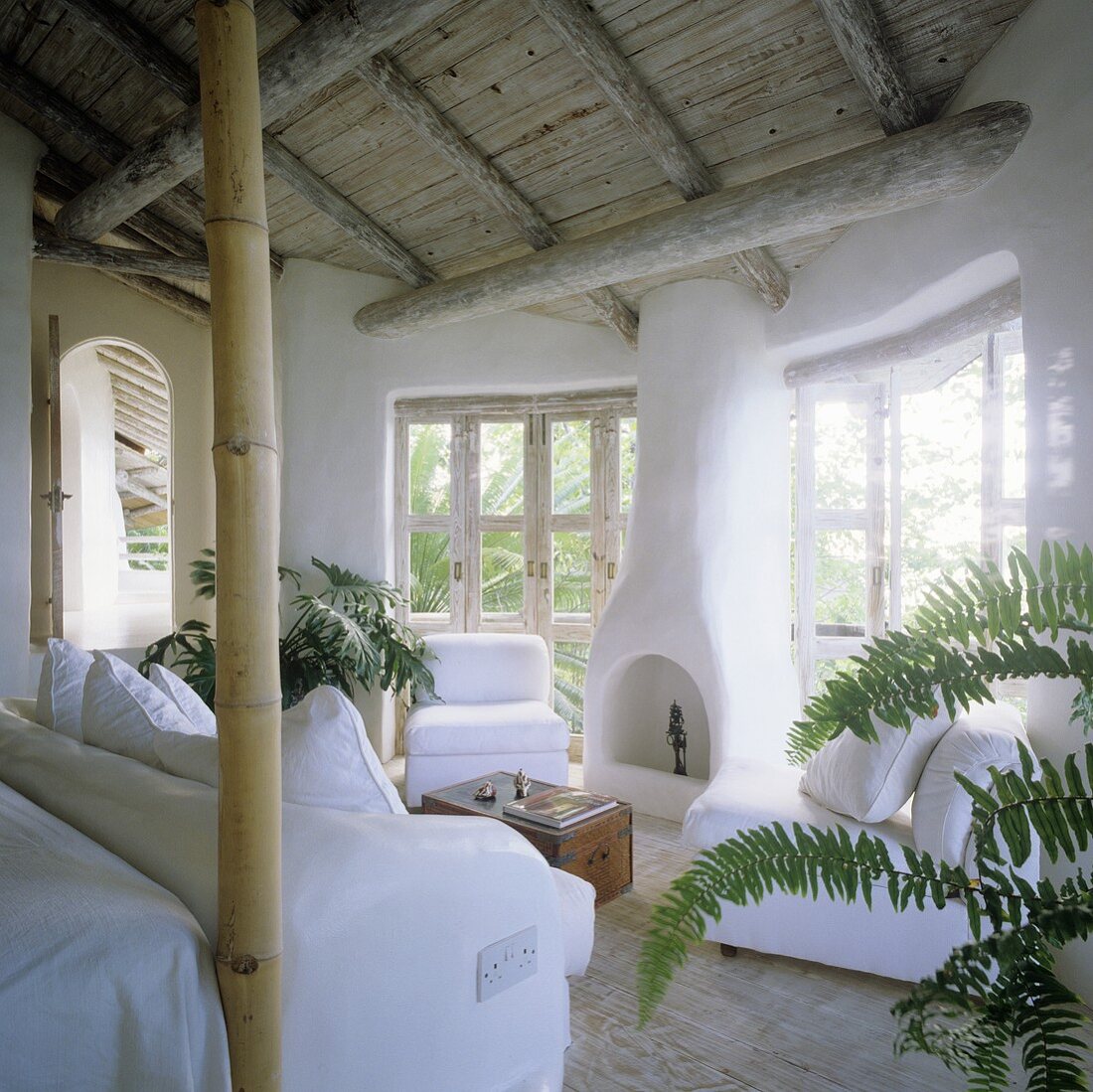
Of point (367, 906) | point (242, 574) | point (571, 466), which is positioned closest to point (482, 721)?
point (571, 466)

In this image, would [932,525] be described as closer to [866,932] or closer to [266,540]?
[866,932]

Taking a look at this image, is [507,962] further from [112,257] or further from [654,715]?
[112,257]

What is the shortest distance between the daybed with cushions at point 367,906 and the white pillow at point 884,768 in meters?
1.11

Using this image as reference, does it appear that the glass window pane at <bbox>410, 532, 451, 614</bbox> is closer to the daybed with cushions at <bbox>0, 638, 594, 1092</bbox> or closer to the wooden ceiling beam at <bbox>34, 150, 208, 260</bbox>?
the wooden ceiling beam at <bbox>34, 150, 208, 260</bbox>

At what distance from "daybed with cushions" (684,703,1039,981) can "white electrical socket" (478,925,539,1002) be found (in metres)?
0.88

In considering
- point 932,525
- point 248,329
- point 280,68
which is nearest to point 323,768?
point 248,329

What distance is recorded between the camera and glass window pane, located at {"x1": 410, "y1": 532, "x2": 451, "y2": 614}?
526 cm

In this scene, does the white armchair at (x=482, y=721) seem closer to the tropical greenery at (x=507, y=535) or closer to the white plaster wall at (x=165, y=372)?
the tropical greenery at (x=507, y=535)

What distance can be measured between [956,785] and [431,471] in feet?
12.1

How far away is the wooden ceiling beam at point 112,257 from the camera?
4203mm

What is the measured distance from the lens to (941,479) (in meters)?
3.70

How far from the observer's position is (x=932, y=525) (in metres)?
3.78

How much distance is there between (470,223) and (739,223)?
60.2 inches

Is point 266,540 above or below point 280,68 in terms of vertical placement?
below
